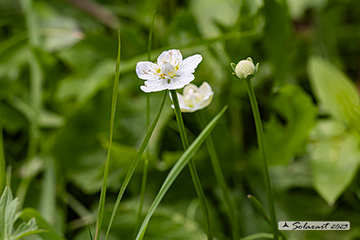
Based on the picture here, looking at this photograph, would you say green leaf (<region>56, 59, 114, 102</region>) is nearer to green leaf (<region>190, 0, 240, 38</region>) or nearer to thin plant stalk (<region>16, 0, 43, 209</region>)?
thin plant stalk (<region>16, 0, 43, 209</region>)

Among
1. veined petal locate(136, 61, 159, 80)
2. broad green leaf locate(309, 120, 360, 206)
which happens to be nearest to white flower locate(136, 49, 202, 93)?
veined petal locate(136, 61, 159, 80)

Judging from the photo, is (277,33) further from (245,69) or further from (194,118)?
(245,69)

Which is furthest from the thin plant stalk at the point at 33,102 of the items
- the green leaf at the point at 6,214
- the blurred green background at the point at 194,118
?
the green leaf at the point at 6,214

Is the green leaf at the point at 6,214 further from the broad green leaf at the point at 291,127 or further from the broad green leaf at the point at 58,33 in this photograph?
the broad green leaf at the point at 58,33

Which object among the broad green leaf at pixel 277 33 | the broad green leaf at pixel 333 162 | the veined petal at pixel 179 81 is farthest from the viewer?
the broad green leaf at pixel 277 33

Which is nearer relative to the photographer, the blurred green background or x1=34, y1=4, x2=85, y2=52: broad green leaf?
the blurred green background
